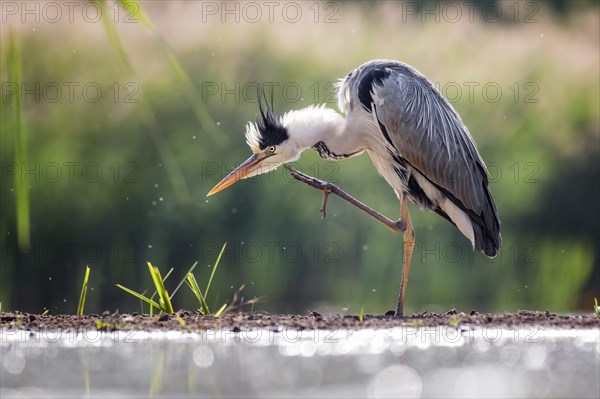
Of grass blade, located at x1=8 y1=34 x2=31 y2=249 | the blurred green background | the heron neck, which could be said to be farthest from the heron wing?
grass blade, located at x1=8 y1=34 x2=31 y2=249

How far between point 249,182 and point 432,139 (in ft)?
12.2

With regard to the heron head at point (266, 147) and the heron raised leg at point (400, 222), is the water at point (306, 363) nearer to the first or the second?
the heron raised leg at point (400, 222)

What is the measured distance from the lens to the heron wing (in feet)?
27.8

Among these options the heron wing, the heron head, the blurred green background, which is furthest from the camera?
the blurred green background

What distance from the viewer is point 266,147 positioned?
860 centimetres

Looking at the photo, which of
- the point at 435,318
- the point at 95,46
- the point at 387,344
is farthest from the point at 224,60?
the point at 387,344

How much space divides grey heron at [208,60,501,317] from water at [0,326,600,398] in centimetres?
221

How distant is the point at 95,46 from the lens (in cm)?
1380

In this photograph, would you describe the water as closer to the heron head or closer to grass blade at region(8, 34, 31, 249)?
grass blade at region(8, 34, 31, 249)

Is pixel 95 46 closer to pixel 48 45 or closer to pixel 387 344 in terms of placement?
pixel 48 45

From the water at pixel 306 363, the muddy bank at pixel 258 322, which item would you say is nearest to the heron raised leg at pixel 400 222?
the muddy bank at pixel 258 322

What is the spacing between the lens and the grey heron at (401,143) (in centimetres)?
850

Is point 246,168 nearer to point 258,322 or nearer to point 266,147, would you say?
point 266,147

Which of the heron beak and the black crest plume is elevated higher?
the black crest plume
